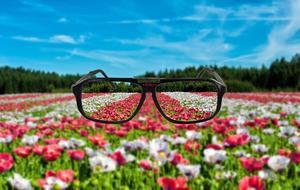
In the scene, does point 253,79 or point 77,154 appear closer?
point 77,154

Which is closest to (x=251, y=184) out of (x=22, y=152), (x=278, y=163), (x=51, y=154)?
(x=278, y=163)

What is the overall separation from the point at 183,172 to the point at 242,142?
25.9 inches

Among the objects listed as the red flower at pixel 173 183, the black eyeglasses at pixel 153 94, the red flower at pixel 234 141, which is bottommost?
the red flower at pixel 173 183

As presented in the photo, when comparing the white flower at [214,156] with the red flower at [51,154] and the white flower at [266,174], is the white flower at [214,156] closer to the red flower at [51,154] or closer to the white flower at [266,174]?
the white flower at [266,174]

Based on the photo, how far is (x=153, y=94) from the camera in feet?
3.42

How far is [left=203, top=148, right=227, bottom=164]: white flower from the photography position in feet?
7.02

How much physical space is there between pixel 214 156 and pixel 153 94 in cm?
121

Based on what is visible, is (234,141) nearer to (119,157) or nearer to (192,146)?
(192,146)

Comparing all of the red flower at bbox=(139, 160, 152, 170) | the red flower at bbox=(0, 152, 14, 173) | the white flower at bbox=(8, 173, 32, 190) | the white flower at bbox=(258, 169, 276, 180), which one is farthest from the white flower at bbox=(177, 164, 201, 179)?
the red flower at bbox=(0, 152, 14, 173)

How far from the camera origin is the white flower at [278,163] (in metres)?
2.00

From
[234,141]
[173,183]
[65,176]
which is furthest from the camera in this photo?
[234,141]

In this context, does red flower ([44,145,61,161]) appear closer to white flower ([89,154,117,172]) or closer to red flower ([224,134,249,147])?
white flower ([89,154,117,172])

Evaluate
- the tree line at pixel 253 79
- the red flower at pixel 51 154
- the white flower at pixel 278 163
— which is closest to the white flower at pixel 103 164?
the red flower at pixel 51 154

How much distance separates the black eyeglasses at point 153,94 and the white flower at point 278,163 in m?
1.07
